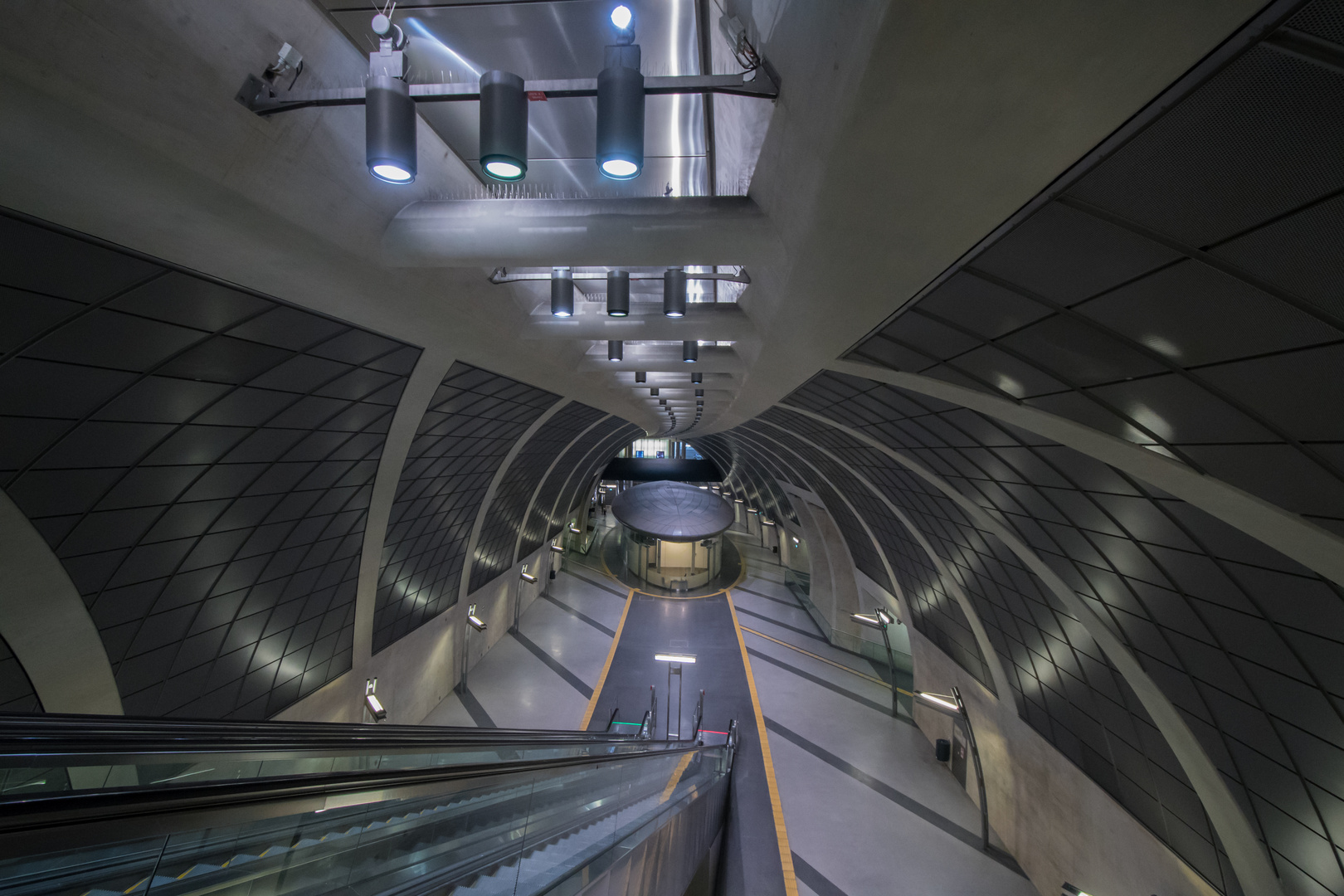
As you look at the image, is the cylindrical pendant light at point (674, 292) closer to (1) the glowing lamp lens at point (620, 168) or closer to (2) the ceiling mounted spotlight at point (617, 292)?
(2) the ceiling mounted spotlight at point (617, 292)

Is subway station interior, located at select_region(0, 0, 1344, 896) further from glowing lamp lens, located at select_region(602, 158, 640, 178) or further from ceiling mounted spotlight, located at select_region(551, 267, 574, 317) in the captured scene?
ceiling mounted spotlight, located at select_region(551, 267, 574, 317)

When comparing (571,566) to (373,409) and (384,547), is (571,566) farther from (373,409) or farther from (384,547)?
(373,409)

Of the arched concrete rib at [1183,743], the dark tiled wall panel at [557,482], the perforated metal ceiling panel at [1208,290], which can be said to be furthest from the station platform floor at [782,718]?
the perforated metal ceiling panel at [1208,290]

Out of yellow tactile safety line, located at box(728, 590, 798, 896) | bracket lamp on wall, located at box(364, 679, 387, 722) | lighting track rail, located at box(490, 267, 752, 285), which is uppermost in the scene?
lighting track rail, located at box(490, 267, 752, 285)

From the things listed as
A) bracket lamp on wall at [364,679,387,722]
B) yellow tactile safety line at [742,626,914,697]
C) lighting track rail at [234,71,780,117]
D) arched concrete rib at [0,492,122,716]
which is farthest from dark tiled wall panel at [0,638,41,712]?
yellow tactile safety line at [742,626,914,697]

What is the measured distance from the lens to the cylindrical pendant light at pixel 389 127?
257 centimetres

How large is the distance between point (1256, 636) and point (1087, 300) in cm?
429

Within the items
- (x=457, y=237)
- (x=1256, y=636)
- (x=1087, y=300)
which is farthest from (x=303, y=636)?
(x=1256, y=636)

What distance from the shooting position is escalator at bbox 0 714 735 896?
4.61 feet

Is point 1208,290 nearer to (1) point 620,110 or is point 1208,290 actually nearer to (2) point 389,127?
(1) point 620,110

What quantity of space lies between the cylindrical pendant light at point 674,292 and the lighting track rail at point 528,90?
8.08ft

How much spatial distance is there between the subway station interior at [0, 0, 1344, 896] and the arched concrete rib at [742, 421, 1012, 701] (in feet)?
0.69

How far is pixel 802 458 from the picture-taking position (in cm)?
1950

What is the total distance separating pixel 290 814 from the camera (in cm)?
206
